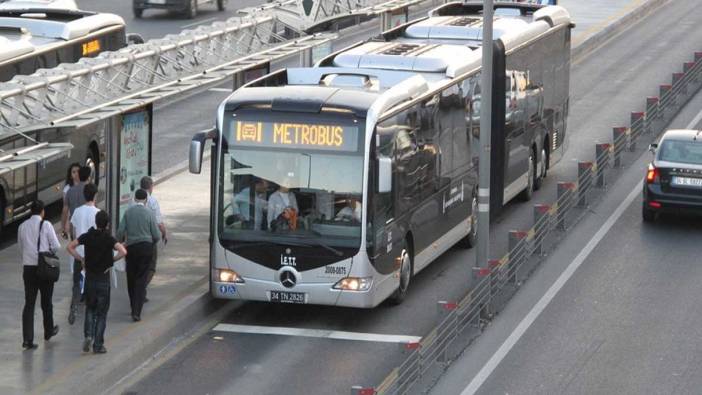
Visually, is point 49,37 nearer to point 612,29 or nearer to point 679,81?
point 679,81

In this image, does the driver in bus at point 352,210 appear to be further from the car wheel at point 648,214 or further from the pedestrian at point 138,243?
the car wheel at point 648,214

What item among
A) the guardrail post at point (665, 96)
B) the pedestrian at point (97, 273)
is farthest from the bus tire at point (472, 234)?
the guardrail post at point (665, 96)

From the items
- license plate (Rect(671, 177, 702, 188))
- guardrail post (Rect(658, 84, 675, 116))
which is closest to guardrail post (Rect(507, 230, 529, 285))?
license plate (Rect(671, 177, 702, 188))

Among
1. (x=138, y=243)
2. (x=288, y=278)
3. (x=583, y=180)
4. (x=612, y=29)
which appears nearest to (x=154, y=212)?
(x=138, y=243)

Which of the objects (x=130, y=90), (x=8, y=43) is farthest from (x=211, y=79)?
(x=8, y=43)

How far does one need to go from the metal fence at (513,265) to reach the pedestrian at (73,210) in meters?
4.21

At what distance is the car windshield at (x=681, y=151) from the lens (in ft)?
84.1

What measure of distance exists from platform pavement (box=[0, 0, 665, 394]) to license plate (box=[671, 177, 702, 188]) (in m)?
7.42

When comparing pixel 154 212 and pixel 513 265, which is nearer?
pixel 154 212

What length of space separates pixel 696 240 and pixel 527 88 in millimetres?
4044

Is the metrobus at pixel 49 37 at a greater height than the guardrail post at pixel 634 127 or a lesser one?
greater

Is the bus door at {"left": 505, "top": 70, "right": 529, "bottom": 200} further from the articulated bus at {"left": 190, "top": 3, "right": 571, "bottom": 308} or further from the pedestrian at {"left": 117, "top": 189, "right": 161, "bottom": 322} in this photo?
the pedestrian at {"left": 117, "top": 189, "right": 161, "bottom": 322}

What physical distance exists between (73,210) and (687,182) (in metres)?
10.00

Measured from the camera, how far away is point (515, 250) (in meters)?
21.5
